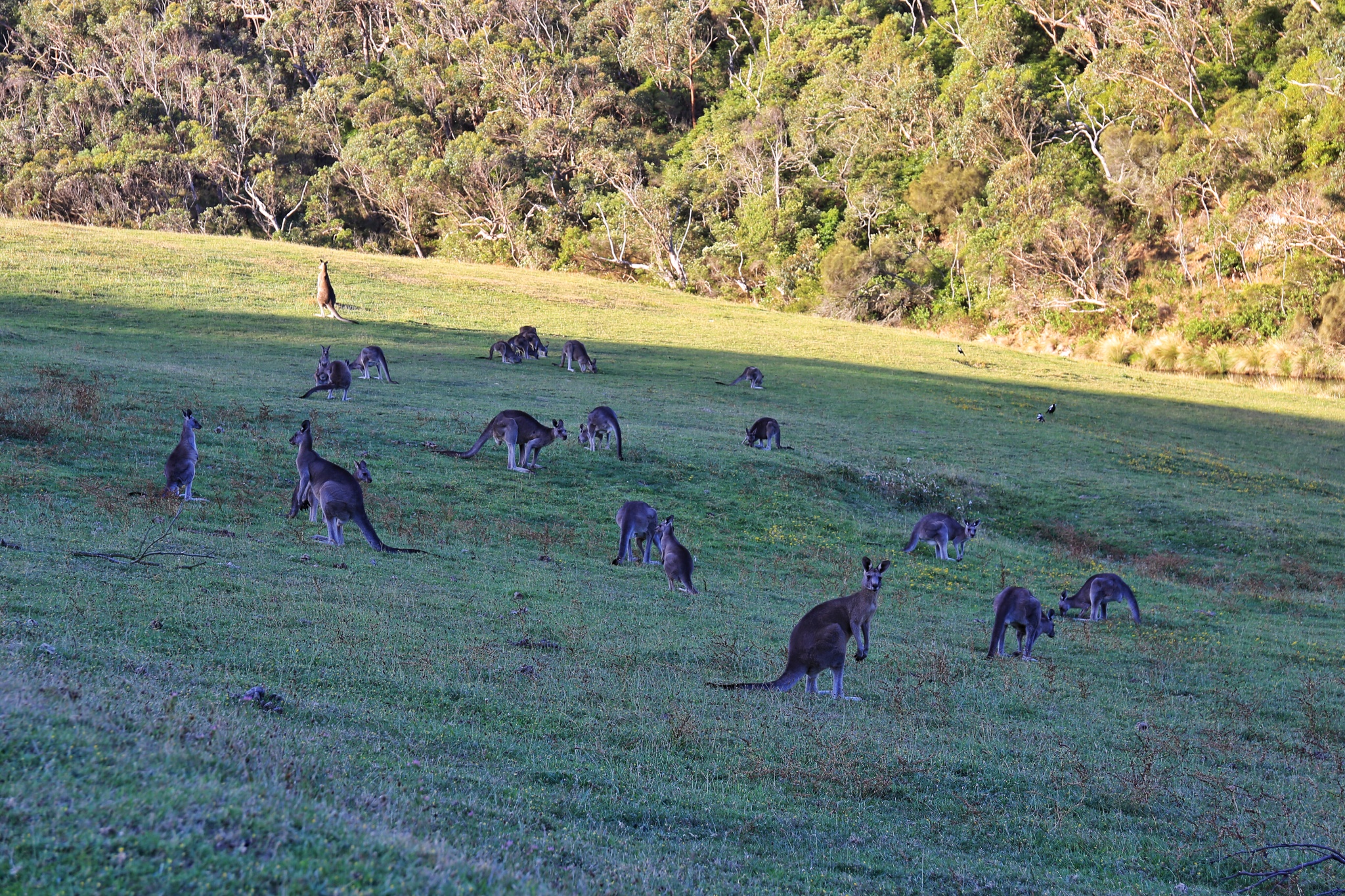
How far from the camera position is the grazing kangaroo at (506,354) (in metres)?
33.7

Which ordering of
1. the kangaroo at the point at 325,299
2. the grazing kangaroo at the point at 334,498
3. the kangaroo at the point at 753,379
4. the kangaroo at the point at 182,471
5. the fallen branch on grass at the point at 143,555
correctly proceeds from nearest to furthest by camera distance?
the fallen branch on grass at the point at 143,555 < the grazing kangaroo at the point at 334,498 < the kangaroo at the point at 182,471 < the kangaroo at the point at 753,379 < the kangaroo at the point at 325,299

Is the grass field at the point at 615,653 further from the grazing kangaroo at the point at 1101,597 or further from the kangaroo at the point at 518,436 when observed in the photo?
the grazing kangaroo at the point at 1101,597

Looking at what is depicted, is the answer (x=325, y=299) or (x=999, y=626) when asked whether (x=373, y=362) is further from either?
(x=999, y=626)

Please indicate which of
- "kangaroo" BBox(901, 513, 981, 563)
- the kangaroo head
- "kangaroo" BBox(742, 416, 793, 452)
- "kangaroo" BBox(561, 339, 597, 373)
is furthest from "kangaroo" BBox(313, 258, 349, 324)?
the kangaroo head

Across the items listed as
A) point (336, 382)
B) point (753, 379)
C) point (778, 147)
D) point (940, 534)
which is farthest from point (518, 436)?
point (778, 147)

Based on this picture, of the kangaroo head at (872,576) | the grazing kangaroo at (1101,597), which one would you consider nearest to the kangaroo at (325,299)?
the grazing kangaroo at (1101,597)

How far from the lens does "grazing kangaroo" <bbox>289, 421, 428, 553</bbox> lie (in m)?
13.8

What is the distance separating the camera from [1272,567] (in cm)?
2034

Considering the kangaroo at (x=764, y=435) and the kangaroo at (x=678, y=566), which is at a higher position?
the kangaroo at (x=764, y=435)

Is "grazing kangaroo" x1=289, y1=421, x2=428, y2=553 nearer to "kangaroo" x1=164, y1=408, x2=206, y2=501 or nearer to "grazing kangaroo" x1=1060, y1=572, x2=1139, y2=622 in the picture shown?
"kangaroo" x1=164, y1=408, x2=206, y2=501

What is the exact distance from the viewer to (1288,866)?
678cm

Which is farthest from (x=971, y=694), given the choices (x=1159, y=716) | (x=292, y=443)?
(x=292, y=443)

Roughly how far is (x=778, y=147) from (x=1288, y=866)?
66010 mm

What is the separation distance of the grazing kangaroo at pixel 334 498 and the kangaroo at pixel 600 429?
24.7 feet
